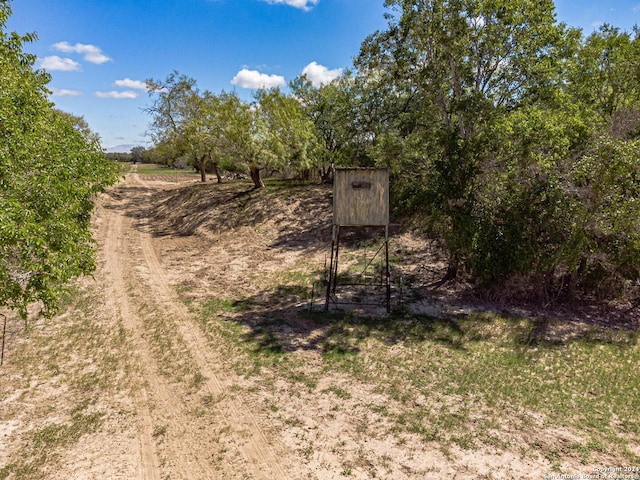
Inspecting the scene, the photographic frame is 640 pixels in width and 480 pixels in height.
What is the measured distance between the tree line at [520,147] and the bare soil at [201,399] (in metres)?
4.16

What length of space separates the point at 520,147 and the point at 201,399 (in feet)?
50.3

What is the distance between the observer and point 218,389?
11.7 metres

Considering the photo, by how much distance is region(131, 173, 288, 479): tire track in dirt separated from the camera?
8883mm

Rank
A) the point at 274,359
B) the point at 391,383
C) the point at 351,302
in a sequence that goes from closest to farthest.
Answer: the point at 391,383
the point at 274,359
the point at 351,302

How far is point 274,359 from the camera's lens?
1352 cm

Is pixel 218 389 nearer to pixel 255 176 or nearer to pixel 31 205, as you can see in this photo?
pixel 31 205

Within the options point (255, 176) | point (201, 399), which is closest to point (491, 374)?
point (201, 399)

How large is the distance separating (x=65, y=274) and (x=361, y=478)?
860cm

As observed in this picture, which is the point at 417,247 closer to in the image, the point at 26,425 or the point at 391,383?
the point at 391,383

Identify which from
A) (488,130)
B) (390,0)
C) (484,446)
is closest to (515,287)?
(488,130)

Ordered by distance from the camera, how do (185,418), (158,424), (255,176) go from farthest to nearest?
(255,176)
(185,418)
(158,424)

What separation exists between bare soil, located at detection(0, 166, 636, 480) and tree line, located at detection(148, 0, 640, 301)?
4.16 m

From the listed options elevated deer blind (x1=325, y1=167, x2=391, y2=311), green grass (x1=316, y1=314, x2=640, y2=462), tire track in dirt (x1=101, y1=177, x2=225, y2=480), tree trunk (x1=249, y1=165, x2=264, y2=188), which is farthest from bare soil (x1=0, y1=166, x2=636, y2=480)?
tree trunk (x1=249, y1=165, x2=264, y2=188)

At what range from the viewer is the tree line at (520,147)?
50.6 feet
